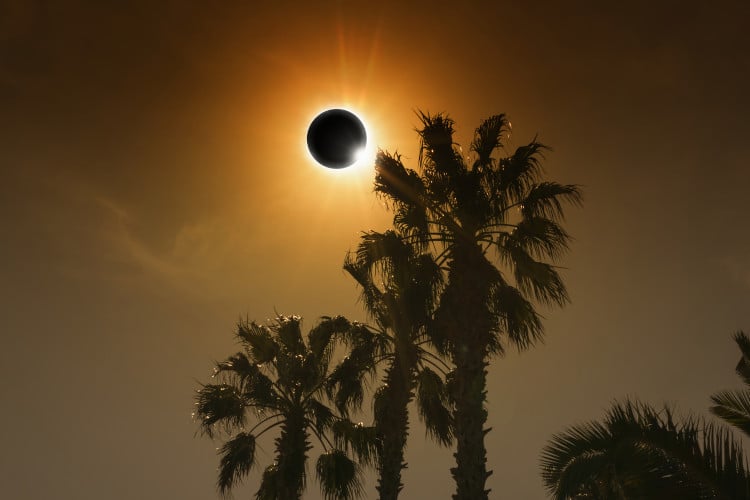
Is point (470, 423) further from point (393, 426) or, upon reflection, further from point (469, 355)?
point (393, 426)

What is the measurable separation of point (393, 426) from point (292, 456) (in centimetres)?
346

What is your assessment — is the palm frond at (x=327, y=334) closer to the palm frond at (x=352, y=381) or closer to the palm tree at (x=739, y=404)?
the palm frond at (x=352, y=381)

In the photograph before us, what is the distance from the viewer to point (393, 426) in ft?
56.1

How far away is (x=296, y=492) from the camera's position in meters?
18.0

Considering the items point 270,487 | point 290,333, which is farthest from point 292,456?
point 290,333

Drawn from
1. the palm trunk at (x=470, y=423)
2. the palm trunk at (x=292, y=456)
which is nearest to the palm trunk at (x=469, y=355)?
the palm trunk at (x=470, y=423)

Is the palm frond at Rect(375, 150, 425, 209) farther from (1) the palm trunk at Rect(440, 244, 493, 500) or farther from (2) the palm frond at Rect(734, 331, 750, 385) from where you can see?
(2) the palm frond at Rect(734, 331, 750, 385)

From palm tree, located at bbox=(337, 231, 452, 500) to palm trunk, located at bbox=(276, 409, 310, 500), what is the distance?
1624mm

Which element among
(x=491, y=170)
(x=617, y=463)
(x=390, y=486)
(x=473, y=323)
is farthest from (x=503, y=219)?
(x=617, y=463)

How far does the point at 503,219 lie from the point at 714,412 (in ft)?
21.9

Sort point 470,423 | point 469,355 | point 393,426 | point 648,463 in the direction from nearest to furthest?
point 648,463 → point 470,423 → point 469,355 → point 393,426

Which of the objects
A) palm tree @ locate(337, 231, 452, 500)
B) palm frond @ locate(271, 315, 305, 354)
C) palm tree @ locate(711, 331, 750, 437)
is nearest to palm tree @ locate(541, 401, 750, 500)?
palm tree @ locate(711, 331, 750, 437)

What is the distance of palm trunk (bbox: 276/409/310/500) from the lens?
1798 cm

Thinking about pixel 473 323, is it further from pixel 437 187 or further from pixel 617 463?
pixel 617 463
